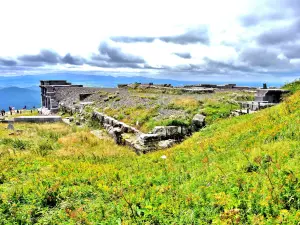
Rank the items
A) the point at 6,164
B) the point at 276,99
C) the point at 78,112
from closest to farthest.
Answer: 1. the point at 6,164
2. the point at 276,99
3. the point at 78,112

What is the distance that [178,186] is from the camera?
8023mm

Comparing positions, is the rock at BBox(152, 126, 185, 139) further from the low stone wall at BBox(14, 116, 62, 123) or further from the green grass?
the low stone wall at BBox(14, 116, 62, 123)

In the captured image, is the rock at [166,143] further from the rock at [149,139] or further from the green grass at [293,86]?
the green grass at [293,86]

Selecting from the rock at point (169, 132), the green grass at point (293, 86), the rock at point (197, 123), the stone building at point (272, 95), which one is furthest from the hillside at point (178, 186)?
the green grass at point (293, 86)

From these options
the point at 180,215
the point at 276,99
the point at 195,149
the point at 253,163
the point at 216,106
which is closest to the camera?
the point at 180,215

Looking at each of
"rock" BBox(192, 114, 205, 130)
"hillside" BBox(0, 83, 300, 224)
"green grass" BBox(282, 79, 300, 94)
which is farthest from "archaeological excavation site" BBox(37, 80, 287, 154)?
"hillside" BBox(0, 83, 300, 224)

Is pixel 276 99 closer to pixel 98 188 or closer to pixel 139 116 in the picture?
pixel 139 116

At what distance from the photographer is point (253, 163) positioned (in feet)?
26.0

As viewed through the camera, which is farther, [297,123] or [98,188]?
[297,123]

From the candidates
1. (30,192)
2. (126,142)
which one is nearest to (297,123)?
(30,192)

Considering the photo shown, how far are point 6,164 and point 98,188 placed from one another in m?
5.68

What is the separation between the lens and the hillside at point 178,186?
230 inches

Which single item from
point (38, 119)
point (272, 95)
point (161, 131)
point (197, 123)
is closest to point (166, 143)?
point (161, 131)

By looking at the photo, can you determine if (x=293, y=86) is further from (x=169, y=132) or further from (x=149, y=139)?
(x=149, y=139)
